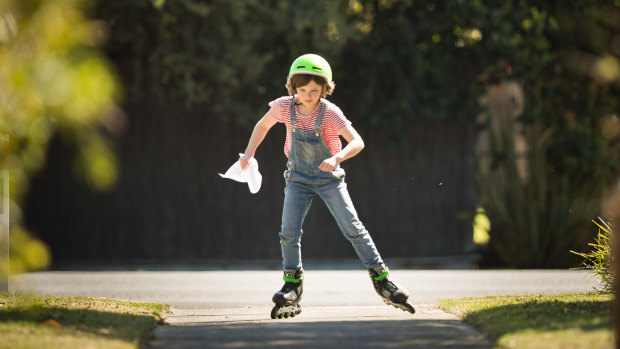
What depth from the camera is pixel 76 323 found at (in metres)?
4.99

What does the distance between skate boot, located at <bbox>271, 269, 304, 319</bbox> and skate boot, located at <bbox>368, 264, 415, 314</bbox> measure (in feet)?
1.54

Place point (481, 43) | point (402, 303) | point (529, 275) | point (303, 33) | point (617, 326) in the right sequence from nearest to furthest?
1. point (617, 326)
2. point (402, 303)
3. point (529, 275)
4. point (303, 33)
5. point (481, 43)

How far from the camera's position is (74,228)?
13.1 metres

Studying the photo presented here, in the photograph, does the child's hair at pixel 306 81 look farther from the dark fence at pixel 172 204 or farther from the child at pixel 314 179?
the dark fence at pixel 172 204

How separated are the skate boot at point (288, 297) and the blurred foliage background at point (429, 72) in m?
5.67

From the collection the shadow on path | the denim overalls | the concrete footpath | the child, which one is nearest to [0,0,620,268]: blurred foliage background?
the concrete footpath

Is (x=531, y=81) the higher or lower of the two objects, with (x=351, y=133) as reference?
higher

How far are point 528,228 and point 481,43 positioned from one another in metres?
2.55

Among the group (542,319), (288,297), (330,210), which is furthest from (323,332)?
(542,319)

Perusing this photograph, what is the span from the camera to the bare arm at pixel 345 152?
17.9 feet

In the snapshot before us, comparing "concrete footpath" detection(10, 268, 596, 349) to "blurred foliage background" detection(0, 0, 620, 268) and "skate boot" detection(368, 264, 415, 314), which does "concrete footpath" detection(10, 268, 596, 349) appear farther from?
"blurred foliage background" detection(0, 0, 620, 268)

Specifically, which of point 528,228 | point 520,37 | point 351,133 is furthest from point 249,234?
point 351,133

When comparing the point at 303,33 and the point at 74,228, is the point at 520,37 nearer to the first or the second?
the point at 303,33

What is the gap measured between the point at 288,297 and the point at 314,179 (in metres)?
0.73
